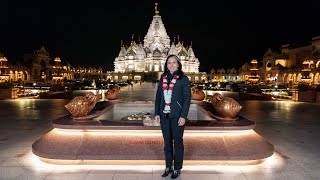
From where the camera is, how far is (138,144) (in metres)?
6.77

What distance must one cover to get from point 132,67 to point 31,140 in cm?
10997

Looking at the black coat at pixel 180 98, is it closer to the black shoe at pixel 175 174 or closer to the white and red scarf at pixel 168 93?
the white and red scarf at pixel 168 93

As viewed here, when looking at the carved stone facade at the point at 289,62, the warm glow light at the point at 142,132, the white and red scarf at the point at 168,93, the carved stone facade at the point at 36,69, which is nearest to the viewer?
the white and red scarf at the point at 168,93

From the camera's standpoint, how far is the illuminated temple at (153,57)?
366 ft

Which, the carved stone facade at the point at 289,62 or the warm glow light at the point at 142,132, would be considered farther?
the carved stone facade at the point at 289,62

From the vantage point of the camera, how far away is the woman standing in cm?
553

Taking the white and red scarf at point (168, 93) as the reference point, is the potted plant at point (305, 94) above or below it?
Answer: below

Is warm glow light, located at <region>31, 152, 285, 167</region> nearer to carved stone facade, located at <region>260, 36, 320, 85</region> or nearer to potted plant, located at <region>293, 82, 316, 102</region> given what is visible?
potted plant, located at <region>293, 82, 316, 102</region>

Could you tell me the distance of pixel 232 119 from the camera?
7.74 meters

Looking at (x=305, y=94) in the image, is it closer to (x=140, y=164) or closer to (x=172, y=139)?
(x=140, y=164)

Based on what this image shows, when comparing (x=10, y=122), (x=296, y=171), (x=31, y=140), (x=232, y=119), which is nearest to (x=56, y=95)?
(x=10, y=122)

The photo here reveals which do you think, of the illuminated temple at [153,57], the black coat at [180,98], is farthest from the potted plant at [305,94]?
the illuminated temple at [153,57]

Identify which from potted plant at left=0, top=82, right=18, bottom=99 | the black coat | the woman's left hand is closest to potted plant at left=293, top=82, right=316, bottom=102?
the black coat

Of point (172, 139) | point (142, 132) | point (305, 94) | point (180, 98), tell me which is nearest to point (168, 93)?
point (180, 98)
